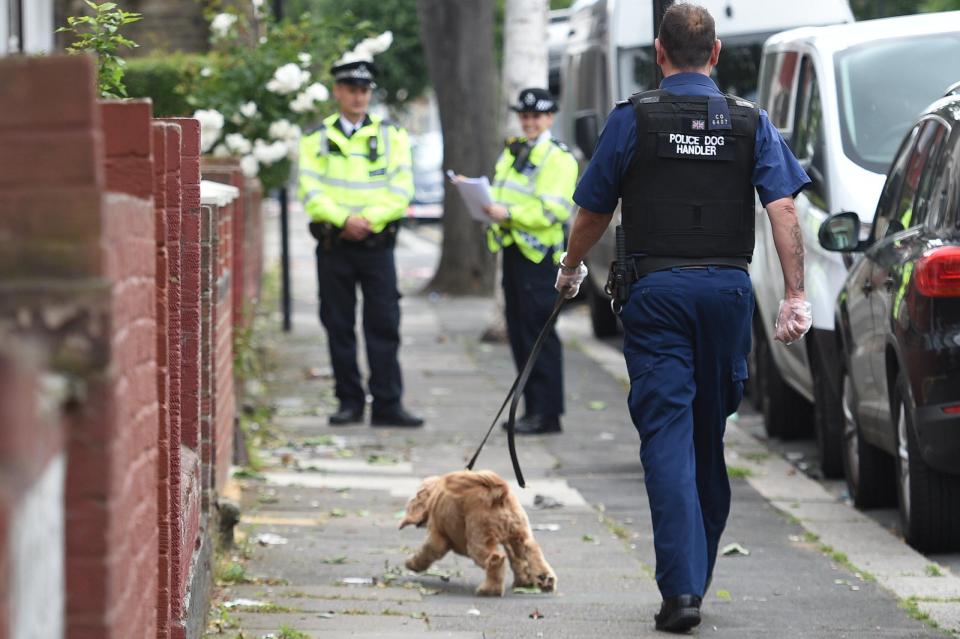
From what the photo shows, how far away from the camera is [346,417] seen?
10.1 meters

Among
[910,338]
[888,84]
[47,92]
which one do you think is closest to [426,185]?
[888,84]

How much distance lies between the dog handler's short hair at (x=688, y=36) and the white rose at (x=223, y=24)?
22.8 ft

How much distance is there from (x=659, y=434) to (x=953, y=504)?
174 centimetres

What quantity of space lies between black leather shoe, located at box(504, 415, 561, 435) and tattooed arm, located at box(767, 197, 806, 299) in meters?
4.56

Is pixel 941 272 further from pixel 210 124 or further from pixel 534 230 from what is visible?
pixel 210 124

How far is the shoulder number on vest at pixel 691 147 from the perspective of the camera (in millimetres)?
5250

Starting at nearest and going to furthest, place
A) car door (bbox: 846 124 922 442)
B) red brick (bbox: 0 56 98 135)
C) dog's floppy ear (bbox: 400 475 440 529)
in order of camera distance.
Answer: red brick (bbox: 0 56 98 135), dog's floppy ear (bbox: 400 475 440 529), car door (bbox: 846 124 922 442)

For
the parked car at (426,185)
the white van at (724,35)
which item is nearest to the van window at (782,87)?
the white van at (724,35)

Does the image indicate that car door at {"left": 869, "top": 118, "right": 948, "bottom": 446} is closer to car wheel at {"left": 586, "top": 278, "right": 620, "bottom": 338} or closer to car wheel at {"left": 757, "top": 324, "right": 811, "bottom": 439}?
car wheel at {"left": 757, "top": 324, "right": 811, "bottom": 439}

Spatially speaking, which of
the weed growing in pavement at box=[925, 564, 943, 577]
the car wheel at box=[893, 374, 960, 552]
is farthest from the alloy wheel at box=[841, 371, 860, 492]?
the weed growing in pavement at box=[925, 564, 943, 577]

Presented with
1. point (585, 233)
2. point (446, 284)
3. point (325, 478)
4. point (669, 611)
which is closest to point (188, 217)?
point (585, 233)

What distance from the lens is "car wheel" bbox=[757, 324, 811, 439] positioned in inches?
387

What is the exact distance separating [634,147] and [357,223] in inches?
180

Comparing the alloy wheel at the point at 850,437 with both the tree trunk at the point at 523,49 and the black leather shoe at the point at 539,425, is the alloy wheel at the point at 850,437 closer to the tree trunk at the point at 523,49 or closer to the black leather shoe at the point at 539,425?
the black leather shoe at the point at 539,425
